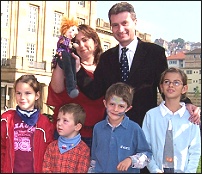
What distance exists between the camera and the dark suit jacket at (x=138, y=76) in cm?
309

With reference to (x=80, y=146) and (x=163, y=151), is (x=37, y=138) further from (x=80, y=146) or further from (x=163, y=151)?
(x=163, y=151)

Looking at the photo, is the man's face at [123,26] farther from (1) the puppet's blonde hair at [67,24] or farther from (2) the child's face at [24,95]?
(2) the child's face at [24,95]

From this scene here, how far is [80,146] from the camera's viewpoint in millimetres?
3068

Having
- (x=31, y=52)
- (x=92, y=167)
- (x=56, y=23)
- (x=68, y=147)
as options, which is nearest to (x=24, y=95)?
(x=68, y=147)

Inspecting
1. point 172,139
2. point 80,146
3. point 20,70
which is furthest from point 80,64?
point 20,70

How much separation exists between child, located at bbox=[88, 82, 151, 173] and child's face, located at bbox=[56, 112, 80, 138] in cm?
21

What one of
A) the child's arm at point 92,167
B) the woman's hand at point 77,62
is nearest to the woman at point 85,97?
the woman's hand at point 77,62

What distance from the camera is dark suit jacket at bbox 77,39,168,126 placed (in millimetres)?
3092

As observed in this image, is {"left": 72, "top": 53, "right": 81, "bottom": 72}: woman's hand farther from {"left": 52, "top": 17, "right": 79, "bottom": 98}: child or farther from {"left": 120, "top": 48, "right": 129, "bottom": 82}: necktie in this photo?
{"left": 120, "top": 48, "right": 129, "bottom": 82}: necktie

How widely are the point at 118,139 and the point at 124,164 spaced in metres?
0.20

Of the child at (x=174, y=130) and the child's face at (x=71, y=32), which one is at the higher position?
the child's face at (x=71, y=32)

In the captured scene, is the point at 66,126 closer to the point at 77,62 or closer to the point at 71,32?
the point at 77,62

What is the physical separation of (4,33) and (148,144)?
2358cm

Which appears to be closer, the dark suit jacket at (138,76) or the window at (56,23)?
the dark suit jacket at (138,76)
